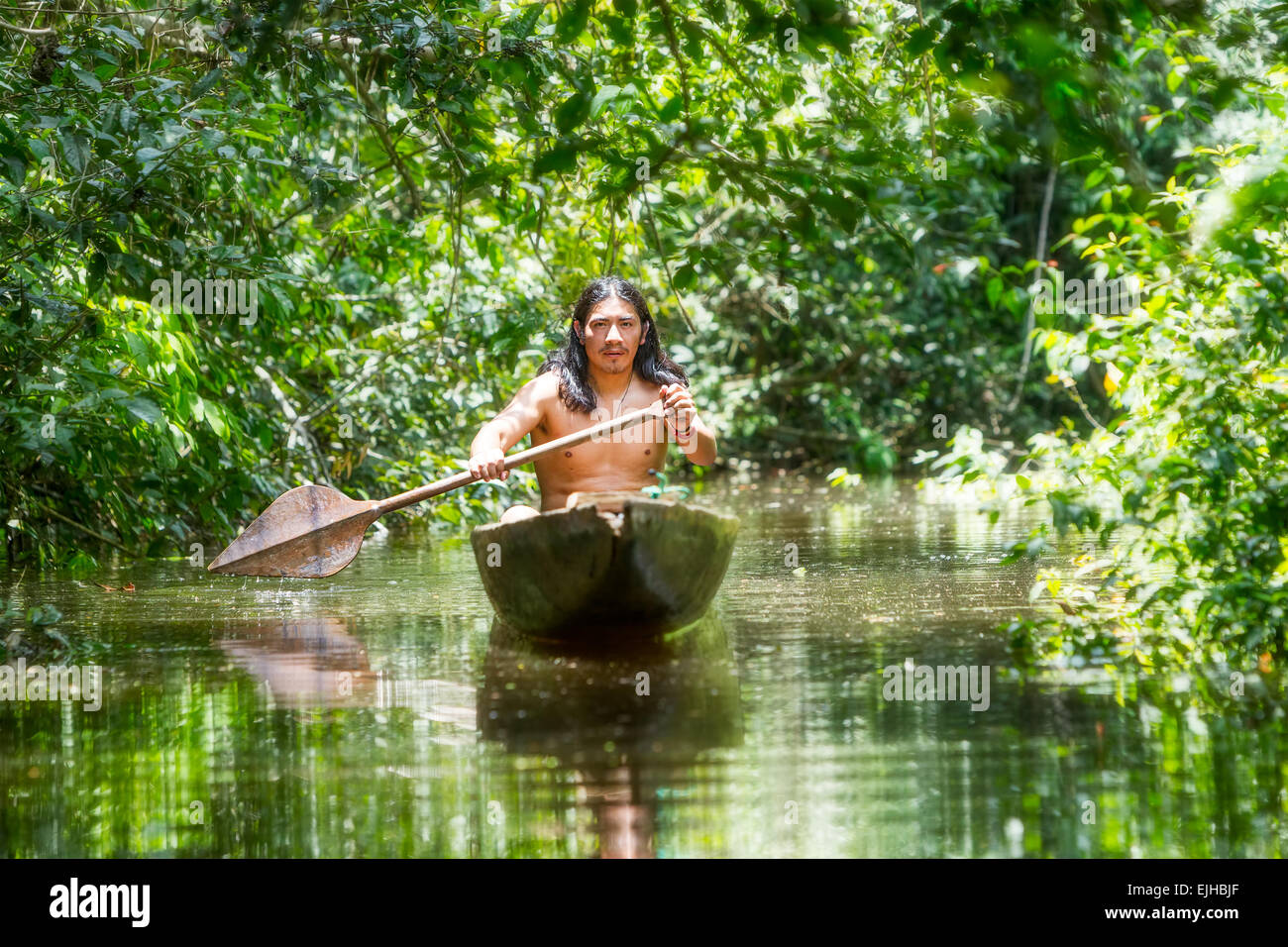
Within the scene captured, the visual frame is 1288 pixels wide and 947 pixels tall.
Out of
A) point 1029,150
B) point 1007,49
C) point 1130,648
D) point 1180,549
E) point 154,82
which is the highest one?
point 154,82

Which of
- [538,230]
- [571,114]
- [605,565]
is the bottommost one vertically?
[605,565]

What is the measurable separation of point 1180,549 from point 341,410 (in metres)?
5.37

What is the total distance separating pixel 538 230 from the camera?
20.6 feet

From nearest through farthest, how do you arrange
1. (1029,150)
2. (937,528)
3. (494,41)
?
(1029,150) → (494,41) → (937,528)

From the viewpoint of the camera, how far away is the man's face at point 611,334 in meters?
5.00

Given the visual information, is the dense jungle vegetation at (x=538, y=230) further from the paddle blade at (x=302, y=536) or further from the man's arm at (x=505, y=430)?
the man's arm at (x=505, y=430)

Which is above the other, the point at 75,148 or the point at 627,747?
the point at 75,148

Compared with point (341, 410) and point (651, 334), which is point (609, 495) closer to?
point (651, 334)

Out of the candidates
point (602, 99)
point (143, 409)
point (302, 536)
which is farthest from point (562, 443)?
point (143, 409)

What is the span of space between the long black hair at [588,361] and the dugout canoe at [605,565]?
0.99 metres

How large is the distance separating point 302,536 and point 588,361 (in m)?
1.24

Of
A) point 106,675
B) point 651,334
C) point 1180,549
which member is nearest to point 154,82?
point 651,334

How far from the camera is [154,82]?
201 inches

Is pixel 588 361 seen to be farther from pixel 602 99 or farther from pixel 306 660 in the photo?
pixel 306 660
